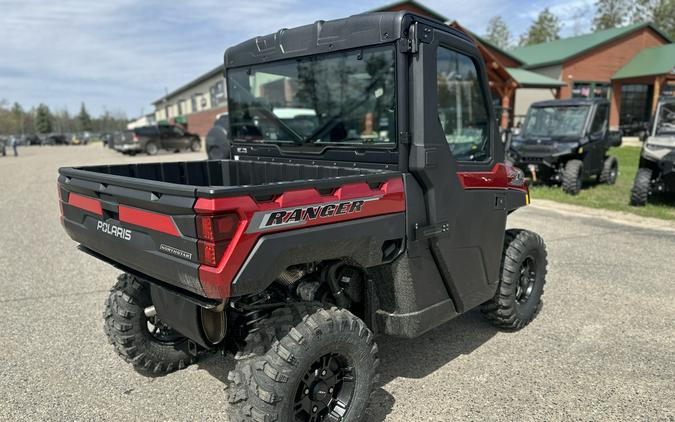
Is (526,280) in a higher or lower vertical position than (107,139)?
lower

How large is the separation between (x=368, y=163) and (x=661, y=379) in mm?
2399

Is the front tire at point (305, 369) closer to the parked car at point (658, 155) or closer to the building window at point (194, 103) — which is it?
the parked car at point (658, 155)

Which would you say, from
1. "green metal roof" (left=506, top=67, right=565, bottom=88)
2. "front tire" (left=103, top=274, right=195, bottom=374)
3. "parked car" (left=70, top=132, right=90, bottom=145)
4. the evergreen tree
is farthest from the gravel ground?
the evergreen tree

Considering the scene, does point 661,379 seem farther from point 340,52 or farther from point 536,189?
point 536,189

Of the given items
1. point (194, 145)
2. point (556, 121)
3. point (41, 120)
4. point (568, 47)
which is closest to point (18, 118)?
point (41, 120)

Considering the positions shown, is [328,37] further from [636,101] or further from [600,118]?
A: [636,101]

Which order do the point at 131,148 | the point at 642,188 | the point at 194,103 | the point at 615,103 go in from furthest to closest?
the point at 194,103 → the point at 615,103 → the point at 131,148 → the point at 642,188

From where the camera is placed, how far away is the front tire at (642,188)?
8766 millimetres

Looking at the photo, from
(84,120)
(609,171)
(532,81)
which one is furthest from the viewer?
(84,120)

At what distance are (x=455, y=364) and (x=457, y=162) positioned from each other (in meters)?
1.45

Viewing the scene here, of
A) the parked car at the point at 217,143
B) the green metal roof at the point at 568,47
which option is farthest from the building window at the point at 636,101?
the parked car at the point at 217,143

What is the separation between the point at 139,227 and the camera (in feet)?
7.74

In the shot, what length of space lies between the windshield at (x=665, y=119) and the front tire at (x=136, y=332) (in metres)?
9.11

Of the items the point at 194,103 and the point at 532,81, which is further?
the point at 194,103
